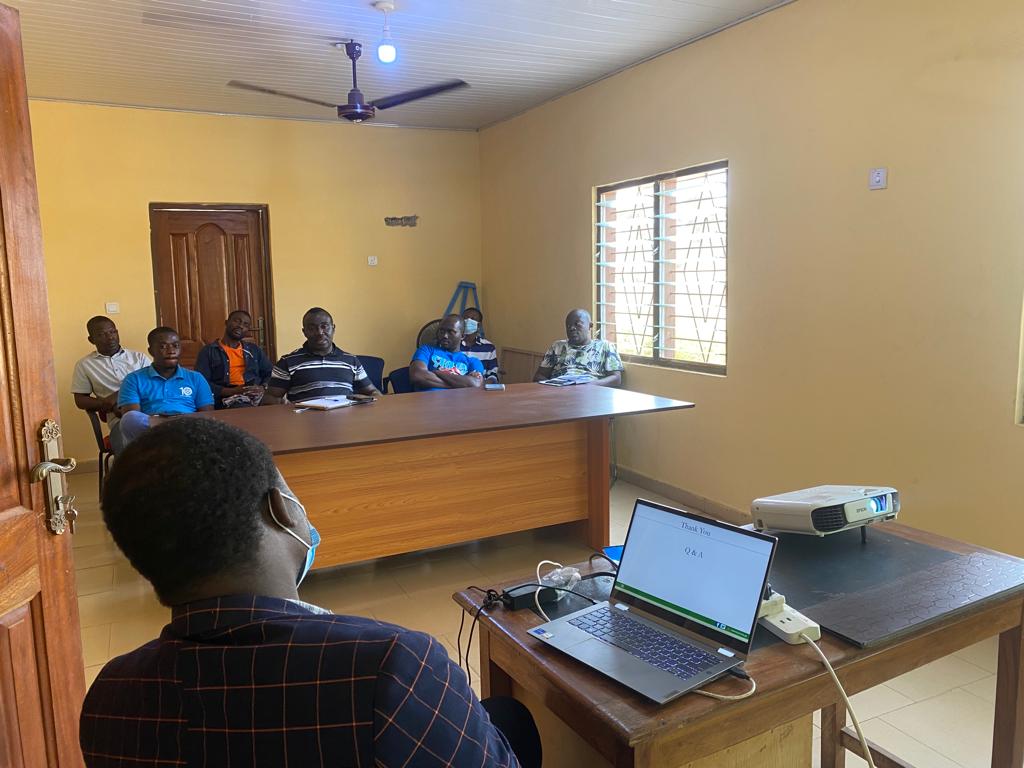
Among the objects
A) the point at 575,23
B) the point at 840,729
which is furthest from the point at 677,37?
the point at 840,729

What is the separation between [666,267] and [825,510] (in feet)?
10.3

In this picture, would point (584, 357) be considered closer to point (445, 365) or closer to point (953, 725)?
point (445, 365)

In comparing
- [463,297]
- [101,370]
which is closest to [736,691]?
[101,370]

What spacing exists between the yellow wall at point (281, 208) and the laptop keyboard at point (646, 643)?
5.15 metres

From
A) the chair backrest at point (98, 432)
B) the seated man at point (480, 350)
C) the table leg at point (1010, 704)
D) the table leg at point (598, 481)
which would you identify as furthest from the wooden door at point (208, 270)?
the table leg at point (1010, 704)

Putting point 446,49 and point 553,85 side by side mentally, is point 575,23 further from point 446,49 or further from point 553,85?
point 553,85

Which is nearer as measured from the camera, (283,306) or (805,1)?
(805,1)

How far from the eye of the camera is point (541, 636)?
135 cm

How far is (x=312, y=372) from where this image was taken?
4.18 meters

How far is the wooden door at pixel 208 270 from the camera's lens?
18.9 feet

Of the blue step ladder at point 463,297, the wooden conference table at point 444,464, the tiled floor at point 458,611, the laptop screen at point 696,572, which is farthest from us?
the blue step ladder at point 463,297

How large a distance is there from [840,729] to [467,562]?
6.88 feet

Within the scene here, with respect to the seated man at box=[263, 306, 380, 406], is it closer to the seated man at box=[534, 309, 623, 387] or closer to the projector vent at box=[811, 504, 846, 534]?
the seated man at box=[534, 309, 623, 387]

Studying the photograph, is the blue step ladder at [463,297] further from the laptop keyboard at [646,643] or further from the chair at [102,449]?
the laptop keyboard at [646,643]
